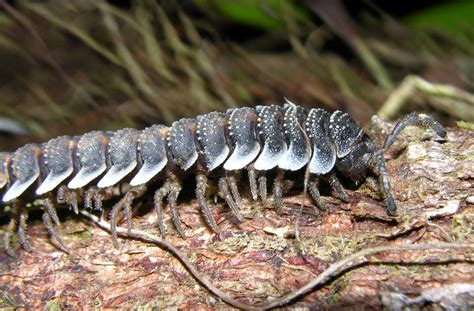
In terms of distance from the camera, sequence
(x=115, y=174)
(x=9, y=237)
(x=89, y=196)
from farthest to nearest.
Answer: (x=89, y=196) → (x=9, y=237) → (x=115, y=174)

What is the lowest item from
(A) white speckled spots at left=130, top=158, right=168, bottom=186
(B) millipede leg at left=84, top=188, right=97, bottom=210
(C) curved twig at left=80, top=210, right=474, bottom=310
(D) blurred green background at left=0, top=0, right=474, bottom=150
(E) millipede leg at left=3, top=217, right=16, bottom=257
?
(C) curved twig at left=80, top=210, right=474, bottom=310

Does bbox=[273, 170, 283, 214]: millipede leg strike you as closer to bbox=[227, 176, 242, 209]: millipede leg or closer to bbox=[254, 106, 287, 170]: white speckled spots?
bbox=[254, 106, 287, 170]: white speckled spots

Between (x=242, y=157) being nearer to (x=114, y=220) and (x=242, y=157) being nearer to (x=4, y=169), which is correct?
(x=114, y=220)

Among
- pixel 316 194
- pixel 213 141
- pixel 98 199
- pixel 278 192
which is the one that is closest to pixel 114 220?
pixel 98 199

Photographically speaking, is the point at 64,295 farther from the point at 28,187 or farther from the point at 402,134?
the point at 402,134

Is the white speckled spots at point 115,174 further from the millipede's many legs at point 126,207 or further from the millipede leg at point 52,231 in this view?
the millipede leg at point 52,231

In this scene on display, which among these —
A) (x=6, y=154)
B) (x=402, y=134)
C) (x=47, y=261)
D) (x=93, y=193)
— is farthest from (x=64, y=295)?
(x=402, y=134)

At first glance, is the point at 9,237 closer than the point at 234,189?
No

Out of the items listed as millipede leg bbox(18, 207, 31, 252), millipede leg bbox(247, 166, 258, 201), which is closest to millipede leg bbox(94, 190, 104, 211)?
millipede leg bbox(18, 207, 31, 252)
